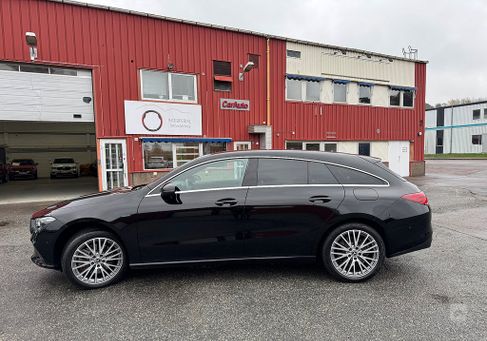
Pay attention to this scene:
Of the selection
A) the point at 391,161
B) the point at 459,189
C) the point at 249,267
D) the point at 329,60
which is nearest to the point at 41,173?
the point at 329,60

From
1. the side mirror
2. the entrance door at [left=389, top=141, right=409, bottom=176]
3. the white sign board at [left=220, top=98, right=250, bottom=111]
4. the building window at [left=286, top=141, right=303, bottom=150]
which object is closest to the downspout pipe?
the white sign board at [left=220, top=98, right=250, bottom=111]

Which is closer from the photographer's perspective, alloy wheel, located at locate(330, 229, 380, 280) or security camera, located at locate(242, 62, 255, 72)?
alloy wheel, located at locate(330, 229, 380, 280)

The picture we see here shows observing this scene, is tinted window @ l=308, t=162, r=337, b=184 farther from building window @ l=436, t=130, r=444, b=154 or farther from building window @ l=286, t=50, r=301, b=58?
building window @ l=436, t=130, r=444, b=154

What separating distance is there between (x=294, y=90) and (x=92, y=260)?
11752 millimetres

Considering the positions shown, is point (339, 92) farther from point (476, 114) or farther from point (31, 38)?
point (476, 114)

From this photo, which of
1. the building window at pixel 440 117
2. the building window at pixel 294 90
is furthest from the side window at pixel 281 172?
the building window at pixel 440 117

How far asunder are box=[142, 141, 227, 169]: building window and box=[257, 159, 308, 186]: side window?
23.8 ft

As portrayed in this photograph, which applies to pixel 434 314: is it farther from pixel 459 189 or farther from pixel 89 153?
pixel 89 153

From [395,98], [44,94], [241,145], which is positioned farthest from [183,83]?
[395,98]

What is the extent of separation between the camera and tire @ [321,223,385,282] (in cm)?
338

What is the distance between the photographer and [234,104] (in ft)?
39.4

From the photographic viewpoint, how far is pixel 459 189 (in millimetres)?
10742

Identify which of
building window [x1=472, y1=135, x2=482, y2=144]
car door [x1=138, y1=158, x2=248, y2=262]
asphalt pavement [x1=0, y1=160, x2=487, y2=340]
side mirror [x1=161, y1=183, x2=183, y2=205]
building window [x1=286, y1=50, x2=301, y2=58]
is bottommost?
asphalt pavement [x1=0, y1=160, x2=487, y2=340]

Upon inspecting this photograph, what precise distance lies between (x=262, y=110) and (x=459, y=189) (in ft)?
27.3
